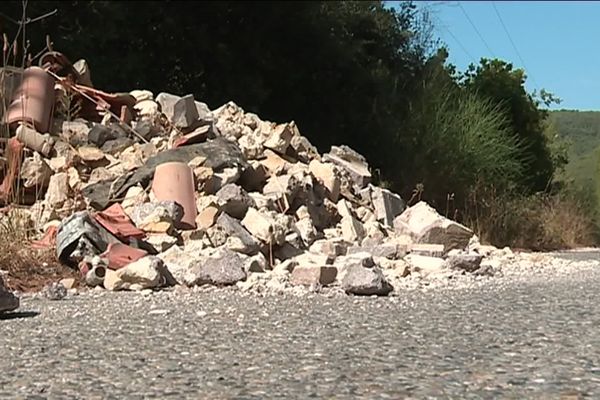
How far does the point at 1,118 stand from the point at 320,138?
828cm

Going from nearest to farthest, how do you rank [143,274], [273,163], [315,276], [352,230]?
[143,274] → [315,276] → [352,230] → [273,163]

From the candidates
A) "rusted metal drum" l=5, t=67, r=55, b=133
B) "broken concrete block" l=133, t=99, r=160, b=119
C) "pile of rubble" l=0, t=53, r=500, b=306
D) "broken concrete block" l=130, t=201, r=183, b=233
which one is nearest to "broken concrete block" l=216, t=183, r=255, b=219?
"pile of rubble" l=0, t=53, r=500, b=306

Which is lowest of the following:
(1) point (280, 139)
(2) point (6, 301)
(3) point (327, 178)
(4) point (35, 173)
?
(2) point (6, 301)

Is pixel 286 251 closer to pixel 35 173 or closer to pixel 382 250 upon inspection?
pixel 382 250

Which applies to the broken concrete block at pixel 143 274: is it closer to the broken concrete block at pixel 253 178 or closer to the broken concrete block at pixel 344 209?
the broken concrete block at pixel 253 178

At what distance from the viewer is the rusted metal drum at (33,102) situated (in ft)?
33.7

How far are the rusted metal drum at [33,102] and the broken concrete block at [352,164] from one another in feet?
13.3

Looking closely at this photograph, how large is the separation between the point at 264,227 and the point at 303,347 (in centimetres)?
456

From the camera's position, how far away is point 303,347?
15.0 feet

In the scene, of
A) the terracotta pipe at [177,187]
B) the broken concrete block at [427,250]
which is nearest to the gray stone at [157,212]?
the terracotta pipe at [177,187]

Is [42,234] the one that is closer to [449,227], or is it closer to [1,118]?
[1,118]

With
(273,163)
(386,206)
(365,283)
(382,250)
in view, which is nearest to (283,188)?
(273,163)

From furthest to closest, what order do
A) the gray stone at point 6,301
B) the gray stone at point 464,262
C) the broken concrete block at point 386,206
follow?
the broken concrete block at point 386,206 < the gray stone at point 464,262 < the gray stone at point 6,301

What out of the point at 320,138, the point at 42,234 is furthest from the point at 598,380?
the point at 320,138
